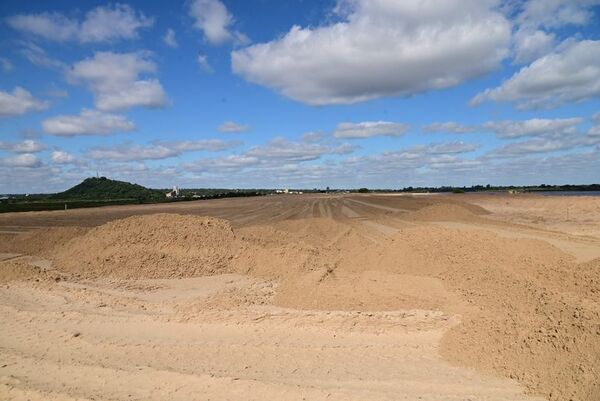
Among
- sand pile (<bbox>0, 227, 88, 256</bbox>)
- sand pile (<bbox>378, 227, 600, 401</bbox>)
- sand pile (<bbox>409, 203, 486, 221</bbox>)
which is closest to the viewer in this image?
sand pile (<bbox>378, 227, 600, 401</bbox>)

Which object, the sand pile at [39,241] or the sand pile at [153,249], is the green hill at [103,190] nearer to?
the sand pile at [39,241]

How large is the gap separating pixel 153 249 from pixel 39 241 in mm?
8753

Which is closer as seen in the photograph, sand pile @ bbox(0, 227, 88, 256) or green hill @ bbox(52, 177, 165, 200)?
sand pile @ bbox(0, 227, 88, 256)

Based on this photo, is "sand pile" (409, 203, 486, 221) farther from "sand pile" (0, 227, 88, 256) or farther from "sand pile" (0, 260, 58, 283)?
"sand pile" (0, 260, 58, 283)

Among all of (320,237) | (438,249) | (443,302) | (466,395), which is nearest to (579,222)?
(320,237)

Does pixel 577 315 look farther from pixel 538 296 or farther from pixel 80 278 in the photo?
pixel 80 278

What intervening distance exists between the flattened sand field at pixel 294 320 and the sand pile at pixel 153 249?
6 centimetres

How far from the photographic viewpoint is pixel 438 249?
43.9 feet

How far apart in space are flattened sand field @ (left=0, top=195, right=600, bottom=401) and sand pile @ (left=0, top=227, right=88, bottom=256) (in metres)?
3.01

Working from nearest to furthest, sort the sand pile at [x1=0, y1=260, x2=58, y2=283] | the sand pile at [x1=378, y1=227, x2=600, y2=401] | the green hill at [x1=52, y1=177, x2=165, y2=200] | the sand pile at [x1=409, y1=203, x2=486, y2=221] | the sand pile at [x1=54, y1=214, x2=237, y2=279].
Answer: the sand pile at [x1=378, y1=227, x2=600, y2=401]
the sand pile at [x1=0, y1=260, x2=58, y2=283]
the sand pile at [x1=54, y1=214, x2=237, y2=279]
the sand pile at [x1=409, y1=203, x2=486, y2=221]
the green hill at [x1=52, y1=177, x2=165, y2=200]

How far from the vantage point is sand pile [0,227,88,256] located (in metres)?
20.2

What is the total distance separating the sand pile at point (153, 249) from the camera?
49.1 feet

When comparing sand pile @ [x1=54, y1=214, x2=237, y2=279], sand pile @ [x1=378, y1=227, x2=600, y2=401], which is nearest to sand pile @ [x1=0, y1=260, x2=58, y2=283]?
sand pile @ [x1=54, y1=214, x2=237, y2=279]

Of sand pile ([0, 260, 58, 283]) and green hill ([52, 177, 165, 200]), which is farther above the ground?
green hill ([52, 177, 165, 200])
